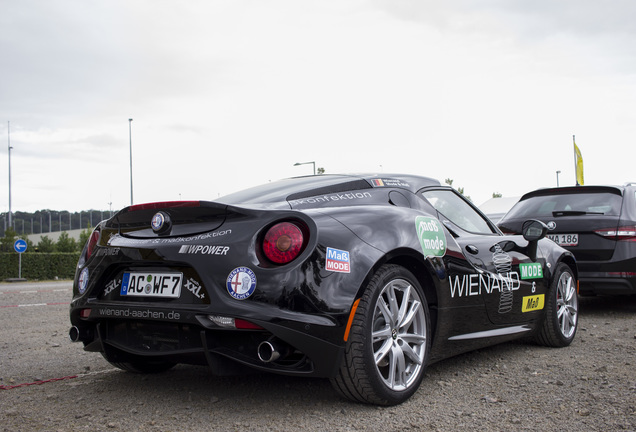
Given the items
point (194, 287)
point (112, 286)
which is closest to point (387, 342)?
point (194, 287)

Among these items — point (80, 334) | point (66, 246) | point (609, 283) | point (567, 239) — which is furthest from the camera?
point (66, 246)

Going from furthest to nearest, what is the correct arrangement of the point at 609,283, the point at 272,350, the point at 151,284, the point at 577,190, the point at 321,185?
1. the point at 577,190
2. the point at 609,283
3. the point at 321,185
4. the point at 151,284
5. the point at 272,350

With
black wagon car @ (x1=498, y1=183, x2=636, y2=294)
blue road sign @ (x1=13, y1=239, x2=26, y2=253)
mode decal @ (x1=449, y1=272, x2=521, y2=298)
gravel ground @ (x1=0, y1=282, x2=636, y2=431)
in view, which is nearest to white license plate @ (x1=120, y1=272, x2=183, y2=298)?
gravel ground @ (x1=0, y1=282, x2=636, y2=431)

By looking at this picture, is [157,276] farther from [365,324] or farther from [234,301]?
[365,324]

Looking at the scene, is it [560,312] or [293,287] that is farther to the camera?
[560,312]

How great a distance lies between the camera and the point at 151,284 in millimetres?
3168

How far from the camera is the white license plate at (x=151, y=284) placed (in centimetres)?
308

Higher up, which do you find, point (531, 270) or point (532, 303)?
point (531, 270)

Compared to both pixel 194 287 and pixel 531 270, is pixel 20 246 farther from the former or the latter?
pixel 194 287

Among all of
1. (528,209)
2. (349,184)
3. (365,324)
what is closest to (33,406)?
(365,324)

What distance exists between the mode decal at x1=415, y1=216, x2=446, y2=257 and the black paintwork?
41 mm

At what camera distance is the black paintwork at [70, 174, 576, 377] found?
288 cm

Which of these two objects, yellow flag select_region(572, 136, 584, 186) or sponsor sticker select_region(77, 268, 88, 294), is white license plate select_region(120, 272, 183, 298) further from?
yellow flag select_region(572, 136, 584, 186)

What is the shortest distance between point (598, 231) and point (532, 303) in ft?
8.22
